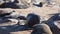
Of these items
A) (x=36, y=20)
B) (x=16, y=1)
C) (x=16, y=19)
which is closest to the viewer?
(x=36, y=20)

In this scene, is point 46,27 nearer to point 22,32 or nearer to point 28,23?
point 22,32

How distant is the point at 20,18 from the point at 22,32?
5.77 ft

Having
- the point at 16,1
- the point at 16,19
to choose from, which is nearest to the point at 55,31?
the point at 16,19

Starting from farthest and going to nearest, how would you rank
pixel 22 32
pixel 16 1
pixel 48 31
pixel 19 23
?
1. pixel 16 1
2. pixel 19 23
3. pixel 22 32
4. pixel 48 31

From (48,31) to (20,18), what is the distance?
263 cm

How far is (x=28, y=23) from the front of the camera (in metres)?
5.89

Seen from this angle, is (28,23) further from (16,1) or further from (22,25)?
(16,1)

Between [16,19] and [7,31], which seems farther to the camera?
[16,19]

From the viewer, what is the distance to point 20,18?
705cm

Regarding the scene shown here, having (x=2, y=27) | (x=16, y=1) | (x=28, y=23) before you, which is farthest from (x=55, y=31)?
(x=16, y=1)

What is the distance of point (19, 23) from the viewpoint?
638 cm

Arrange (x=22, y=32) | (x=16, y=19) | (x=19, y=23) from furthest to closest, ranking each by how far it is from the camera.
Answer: (x=16, y=19) < (x=19, y=23) < (x=22, y=32)

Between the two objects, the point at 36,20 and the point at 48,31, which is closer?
the point at 48,31

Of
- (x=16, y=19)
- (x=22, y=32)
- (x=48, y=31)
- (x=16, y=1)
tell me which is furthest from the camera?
(x=16, y=1)
